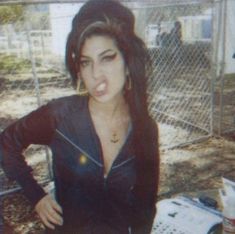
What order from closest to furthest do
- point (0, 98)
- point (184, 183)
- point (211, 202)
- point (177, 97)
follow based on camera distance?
point (211, 202) < point (184, 183) < point (0, 98) < point (177, 97)

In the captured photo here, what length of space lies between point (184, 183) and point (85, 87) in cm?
114

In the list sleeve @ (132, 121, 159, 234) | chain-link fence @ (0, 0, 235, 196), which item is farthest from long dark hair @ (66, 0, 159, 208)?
chain-link fence @ (0, 0, 235, 196)

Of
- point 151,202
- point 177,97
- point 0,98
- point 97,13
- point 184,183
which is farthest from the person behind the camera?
point 177,97

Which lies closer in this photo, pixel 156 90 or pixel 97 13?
pixel 97 13

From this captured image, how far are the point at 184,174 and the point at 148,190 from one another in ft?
3.60

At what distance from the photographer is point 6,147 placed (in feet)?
2.42

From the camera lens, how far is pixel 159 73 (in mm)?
3363

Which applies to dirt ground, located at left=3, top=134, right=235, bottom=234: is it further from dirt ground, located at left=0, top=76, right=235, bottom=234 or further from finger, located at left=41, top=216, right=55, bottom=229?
finger, located at left=41, top=216, right=55, bottom=229

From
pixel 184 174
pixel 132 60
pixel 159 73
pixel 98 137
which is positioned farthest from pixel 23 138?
pixel 159 73

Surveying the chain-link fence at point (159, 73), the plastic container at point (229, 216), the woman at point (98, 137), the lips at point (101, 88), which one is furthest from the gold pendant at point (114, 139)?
the chain-link fence at point (159, 73)

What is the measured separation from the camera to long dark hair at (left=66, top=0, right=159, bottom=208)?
27.8 inches

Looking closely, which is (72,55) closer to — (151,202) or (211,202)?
(151,202)

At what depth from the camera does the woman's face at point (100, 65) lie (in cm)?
72

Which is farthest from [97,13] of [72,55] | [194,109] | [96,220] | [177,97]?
[177,97]
